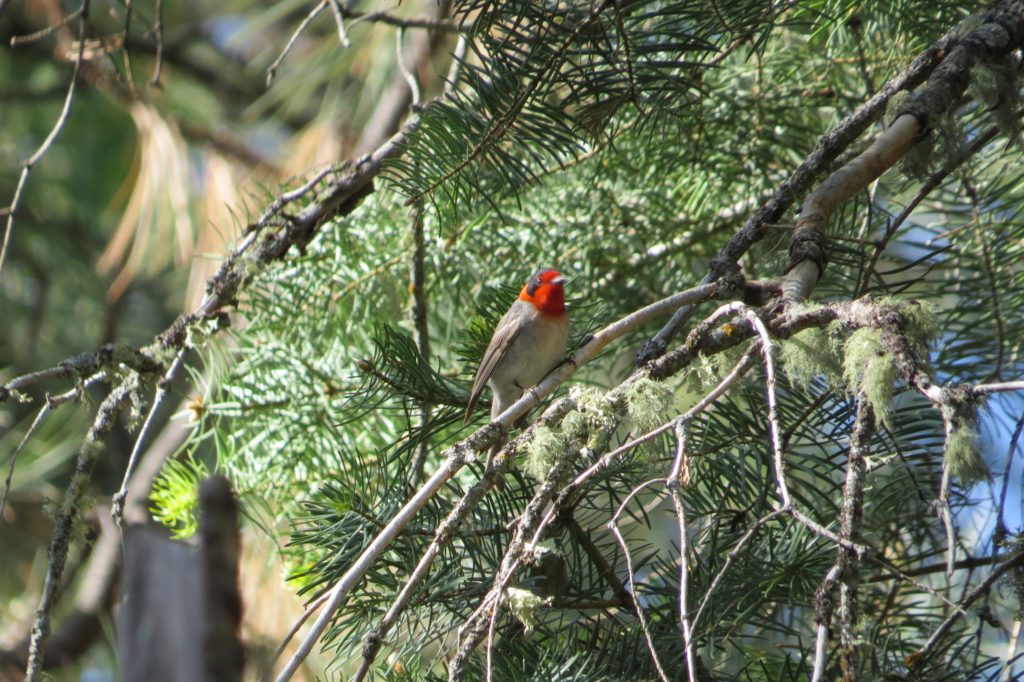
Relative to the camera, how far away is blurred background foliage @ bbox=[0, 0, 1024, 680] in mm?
1951

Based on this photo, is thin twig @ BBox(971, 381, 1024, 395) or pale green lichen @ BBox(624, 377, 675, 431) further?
pale green lichen @ BBox(624, 377, 675, 431)

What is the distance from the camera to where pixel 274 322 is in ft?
9.80

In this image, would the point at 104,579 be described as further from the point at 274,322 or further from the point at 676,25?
the point at 676,25

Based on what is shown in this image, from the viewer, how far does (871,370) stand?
4.28ft

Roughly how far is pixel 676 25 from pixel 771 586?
1.25 m

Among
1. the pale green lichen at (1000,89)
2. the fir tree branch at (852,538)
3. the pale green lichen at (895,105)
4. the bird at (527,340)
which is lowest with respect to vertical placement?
the fir tree branch at (852,538)

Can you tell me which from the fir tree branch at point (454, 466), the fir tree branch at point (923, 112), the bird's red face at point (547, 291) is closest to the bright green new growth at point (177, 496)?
the fir tree branch at point (454, 466)

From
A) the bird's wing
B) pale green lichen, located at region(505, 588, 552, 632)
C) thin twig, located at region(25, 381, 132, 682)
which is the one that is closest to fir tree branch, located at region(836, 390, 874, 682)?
pale green lichen, located at region(505, 588, 552, 632)

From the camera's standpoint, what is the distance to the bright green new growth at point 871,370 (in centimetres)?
128

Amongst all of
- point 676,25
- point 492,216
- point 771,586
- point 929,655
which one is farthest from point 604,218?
point 929,655

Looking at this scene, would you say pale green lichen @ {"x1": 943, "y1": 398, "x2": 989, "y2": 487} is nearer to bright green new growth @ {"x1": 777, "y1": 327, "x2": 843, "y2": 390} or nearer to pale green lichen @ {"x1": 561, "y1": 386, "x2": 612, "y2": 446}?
bright green new growth @ {"x1": 777, "y1": 327, "x2": 843, "y2": 390}

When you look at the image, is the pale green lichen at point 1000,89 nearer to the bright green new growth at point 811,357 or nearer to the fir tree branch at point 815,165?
the fir tree branch at point 815,165

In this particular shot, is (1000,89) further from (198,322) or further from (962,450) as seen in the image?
(198,322)

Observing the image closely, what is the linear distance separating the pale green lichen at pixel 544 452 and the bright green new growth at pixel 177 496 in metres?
1.17
